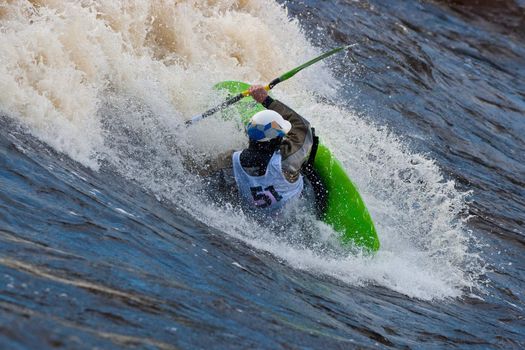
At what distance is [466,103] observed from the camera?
13406 mm

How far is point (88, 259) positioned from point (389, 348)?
2094 mm

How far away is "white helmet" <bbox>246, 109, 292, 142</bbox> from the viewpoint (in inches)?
279

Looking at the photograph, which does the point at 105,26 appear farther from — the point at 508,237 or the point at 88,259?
the point at 508,237

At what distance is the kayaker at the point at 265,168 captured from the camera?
7.12 meters

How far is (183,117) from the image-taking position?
848cm

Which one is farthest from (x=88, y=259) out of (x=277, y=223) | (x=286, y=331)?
(x=277, y=223)

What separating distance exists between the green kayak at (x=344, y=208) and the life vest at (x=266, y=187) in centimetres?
70

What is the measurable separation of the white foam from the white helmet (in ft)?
2.24

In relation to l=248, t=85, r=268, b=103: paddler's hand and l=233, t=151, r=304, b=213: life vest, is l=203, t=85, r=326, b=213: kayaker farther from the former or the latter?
l=248, t=85, r=268, b=103: paddler's hand

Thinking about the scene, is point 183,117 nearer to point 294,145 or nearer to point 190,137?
point 190,137

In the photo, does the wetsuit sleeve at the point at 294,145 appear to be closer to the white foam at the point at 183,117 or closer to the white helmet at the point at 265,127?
the white helmet at the point at 265,127

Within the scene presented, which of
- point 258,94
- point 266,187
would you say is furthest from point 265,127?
point 258,94

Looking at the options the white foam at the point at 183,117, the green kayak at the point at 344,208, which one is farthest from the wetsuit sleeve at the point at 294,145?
the white foam at the point at 183,117

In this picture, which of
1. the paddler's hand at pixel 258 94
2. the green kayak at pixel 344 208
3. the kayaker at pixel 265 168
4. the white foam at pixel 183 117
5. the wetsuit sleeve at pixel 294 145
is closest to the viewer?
the white foam at pixel 183 117
